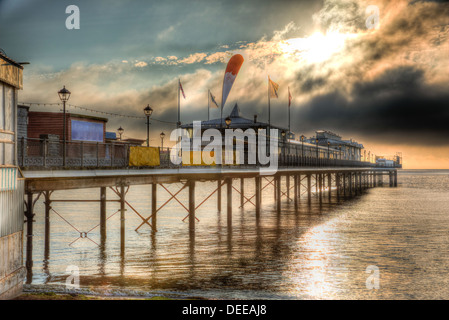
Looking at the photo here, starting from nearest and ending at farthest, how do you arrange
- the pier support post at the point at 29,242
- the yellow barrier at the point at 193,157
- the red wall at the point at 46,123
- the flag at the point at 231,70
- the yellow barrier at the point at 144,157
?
the pier support post at the point at 29,242, the yellow barrier at the point at 144,157, the red wall at the point at 46,123, the yellow barrier at the point at 193,157, the flag at the point at 231,70

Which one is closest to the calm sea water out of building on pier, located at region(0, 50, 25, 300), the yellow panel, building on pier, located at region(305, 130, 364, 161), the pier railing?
building on pier, located at region(0, 50, 25, 300)

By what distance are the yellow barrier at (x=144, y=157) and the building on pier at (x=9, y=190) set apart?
27.3 feet

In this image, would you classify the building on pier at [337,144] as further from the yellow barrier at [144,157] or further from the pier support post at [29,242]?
the pier support post at [29,242]

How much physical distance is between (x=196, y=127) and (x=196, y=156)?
35.5 meters

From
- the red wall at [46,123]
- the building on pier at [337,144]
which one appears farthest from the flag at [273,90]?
the building on pier at [337,144]

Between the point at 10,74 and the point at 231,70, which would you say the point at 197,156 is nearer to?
the point at 231,70

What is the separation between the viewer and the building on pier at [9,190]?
12.0 metres

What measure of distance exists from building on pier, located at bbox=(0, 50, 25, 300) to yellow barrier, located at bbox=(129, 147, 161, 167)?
8315 millimetres

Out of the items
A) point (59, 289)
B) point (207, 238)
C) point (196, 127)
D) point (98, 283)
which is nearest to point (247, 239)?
point (207, 238)

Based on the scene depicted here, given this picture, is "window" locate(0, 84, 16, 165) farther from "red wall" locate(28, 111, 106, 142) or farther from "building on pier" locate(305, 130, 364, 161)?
"building on pier" locate(305, 130, 364, 161)

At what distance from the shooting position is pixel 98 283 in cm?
1652

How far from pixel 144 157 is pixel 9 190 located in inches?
403

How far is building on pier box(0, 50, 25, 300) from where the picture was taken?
1200cm
